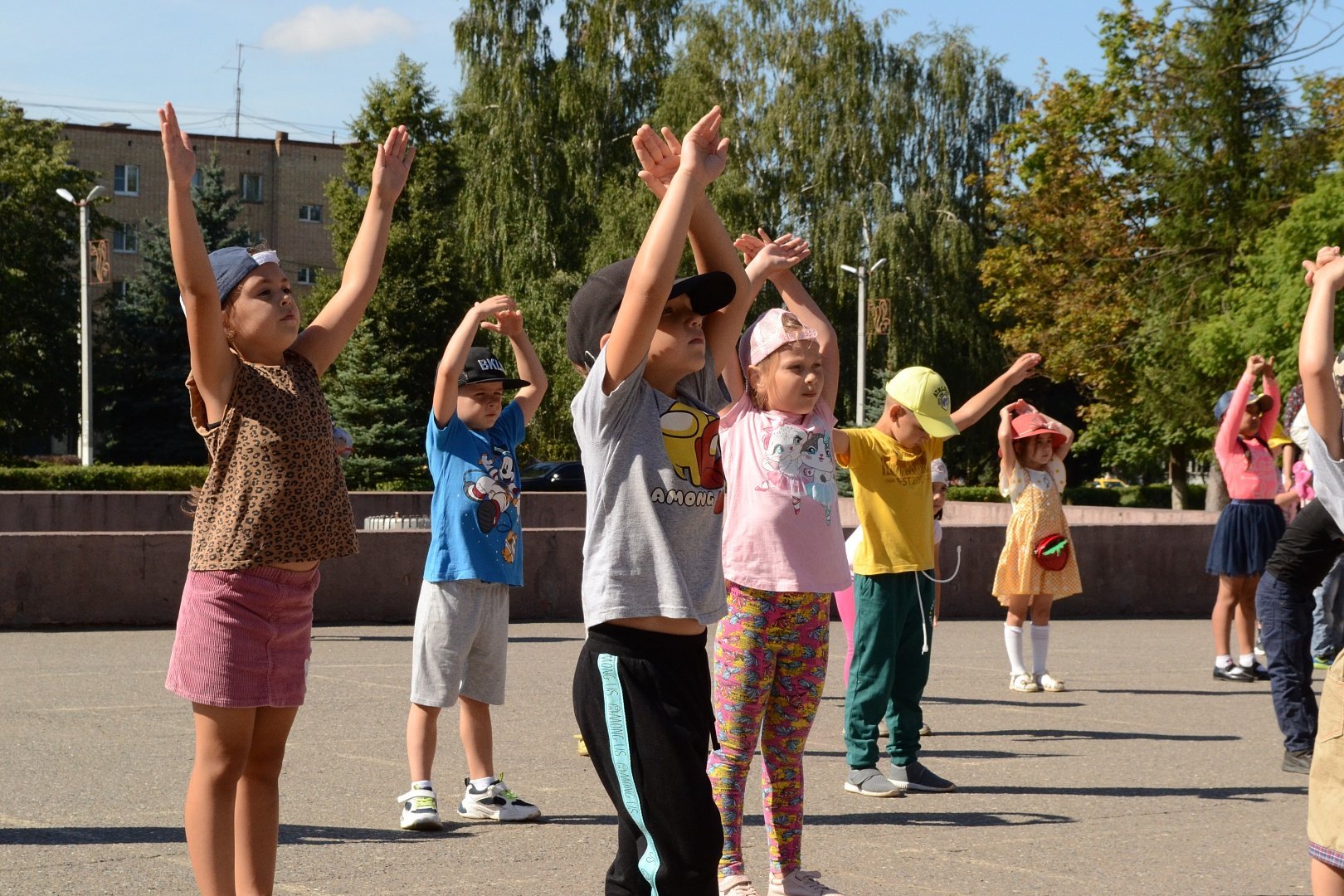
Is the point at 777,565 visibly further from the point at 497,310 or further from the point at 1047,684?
the point at 1047,684

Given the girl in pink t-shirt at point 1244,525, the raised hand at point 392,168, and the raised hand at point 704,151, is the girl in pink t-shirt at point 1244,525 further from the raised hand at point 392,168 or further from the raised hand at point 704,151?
the raised hand at point 704,151

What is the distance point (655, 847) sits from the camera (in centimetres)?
370

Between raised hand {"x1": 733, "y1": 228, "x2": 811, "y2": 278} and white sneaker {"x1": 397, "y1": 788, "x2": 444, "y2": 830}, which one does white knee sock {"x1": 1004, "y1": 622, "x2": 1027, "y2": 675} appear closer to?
white sneaker {"x1": 397, "y1": 788, "x2": 444, "y2": 830}

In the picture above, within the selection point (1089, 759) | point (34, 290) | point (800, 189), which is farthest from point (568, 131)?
point (1089, 759)

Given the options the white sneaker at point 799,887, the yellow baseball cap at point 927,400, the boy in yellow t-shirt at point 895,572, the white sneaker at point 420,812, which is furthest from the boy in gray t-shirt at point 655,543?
the yellow baseball cap at point 927,400

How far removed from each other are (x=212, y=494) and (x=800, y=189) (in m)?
36.1

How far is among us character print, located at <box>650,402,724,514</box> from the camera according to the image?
12.8 feet

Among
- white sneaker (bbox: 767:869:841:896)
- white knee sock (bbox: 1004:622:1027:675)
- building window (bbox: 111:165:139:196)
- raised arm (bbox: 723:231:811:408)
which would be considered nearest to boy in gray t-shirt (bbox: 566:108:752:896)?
raised arm (bbox: 723:231:811:408)

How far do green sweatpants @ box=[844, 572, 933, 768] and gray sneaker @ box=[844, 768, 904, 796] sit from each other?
3 cm

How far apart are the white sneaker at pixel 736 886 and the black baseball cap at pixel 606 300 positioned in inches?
68.9

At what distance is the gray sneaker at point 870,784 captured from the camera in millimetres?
6855

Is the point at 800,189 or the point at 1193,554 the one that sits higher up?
the point at 800,189

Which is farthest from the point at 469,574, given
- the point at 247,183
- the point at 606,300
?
the point at 247,183

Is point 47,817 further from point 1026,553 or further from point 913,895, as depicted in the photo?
point 1026,553
